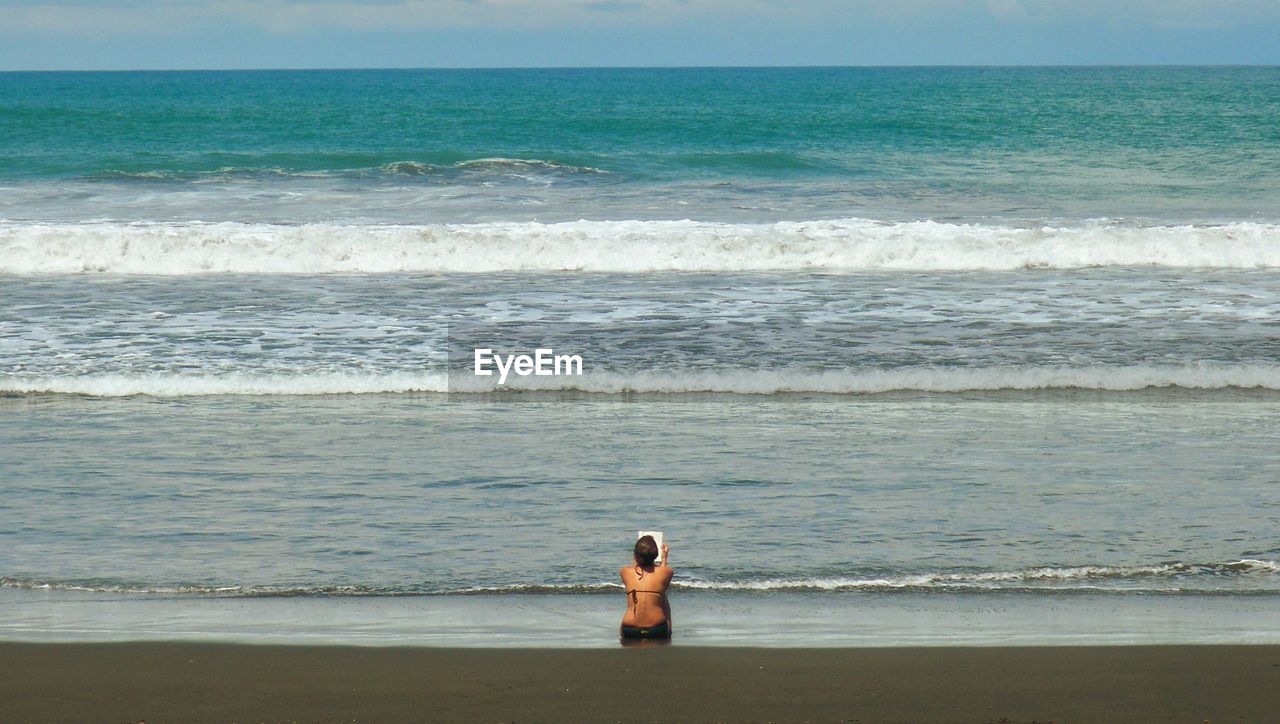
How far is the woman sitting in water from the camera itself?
187 inches

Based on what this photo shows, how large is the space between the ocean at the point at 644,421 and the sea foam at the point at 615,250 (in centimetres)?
7

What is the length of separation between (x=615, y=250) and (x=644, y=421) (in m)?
9.03

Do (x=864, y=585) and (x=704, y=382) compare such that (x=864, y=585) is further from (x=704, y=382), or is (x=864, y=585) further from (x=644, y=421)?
(x=704, y=382)

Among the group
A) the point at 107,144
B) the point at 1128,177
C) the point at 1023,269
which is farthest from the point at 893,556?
the point at 107,144

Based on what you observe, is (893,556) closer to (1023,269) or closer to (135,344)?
(135,344)

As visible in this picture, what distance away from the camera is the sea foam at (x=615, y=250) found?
16953mm

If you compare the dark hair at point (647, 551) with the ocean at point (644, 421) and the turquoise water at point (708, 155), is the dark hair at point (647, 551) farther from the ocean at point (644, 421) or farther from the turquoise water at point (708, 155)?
the turquoise water at point (708, 155)

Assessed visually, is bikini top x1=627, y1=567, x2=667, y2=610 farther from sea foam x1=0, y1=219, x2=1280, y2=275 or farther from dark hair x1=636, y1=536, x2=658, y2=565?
sea foam x1=0, y1=219, x2=1280, y2=275

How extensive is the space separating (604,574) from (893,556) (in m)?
1.29

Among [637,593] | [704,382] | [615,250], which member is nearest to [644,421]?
[704,382]

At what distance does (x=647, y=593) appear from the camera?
15.7 feet

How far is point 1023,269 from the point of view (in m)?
16.8

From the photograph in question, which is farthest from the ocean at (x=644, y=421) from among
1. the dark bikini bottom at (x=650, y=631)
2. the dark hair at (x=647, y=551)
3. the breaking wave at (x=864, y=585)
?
the dark hair at (x=647, y=551)

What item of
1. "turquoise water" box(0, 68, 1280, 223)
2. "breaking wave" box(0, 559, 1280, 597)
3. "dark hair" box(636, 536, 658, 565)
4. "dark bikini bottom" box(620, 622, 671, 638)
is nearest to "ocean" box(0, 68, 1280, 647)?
"breaking wave" box(0, 559, 1280, 597)
